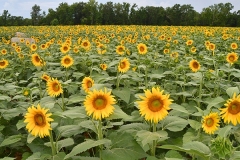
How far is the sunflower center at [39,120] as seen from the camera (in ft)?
6.50

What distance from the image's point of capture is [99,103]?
1.95 meters

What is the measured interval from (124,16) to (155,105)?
46913mm

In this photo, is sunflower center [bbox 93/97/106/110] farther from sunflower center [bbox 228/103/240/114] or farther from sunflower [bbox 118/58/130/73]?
sunflower [bbox 118/58/130/73]

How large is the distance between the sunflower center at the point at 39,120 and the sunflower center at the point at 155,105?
0.68 m

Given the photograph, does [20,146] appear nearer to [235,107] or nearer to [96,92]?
[96,92]

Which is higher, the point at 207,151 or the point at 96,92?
the point at 96,92

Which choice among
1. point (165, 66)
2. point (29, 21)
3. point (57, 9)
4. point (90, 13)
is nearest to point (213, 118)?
point (165, 66)

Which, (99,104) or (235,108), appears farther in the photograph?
(235,108)

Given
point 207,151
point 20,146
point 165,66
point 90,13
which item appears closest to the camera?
point 207,151

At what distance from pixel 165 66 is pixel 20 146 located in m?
2.98

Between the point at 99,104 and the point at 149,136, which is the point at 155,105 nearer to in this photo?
the point at 149,136

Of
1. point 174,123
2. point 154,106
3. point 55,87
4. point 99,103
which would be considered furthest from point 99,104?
point 55,87

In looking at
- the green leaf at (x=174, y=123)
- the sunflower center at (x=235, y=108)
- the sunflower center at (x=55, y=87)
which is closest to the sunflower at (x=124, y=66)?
the sunflower center at (x=55, y=87)

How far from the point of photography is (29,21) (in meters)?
49.3
